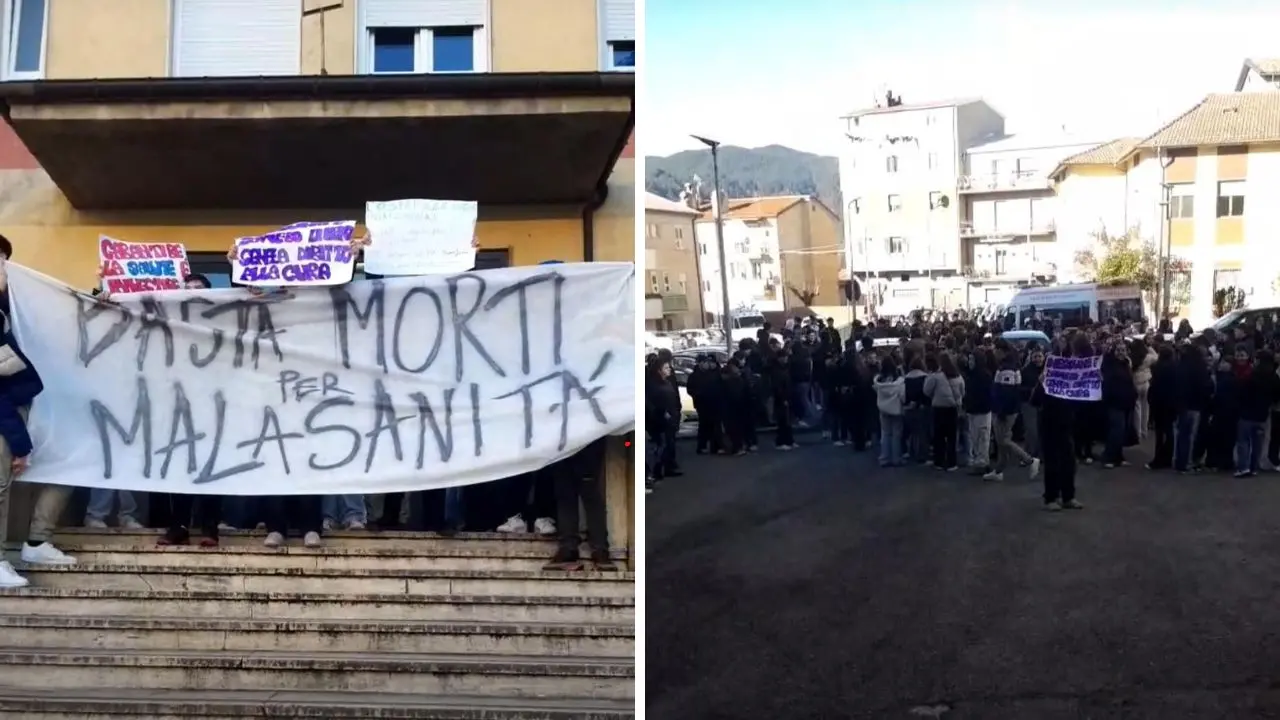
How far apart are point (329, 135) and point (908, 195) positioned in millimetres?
4653

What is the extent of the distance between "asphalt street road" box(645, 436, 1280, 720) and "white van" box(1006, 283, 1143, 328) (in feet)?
0.87

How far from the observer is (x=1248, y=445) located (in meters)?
1.81

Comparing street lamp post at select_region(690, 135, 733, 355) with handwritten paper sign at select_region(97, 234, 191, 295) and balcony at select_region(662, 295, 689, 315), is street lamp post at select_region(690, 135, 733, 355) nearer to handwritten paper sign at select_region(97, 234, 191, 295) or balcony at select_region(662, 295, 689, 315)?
balcony at select_region(662, 295, 689, 315)

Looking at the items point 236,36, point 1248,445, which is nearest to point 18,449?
point 236,36

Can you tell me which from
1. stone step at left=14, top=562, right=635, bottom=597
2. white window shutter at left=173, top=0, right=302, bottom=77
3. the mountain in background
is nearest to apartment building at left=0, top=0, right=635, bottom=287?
white window shutter at left=173, top=0, right=302, bottom=77

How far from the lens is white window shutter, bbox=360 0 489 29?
23.0ft

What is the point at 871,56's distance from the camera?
182 cm

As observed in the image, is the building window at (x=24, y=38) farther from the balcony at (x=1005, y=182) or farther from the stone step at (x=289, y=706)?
the balcony at (x=1005, y=182)

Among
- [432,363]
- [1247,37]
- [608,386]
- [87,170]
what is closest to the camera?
[1247,37]

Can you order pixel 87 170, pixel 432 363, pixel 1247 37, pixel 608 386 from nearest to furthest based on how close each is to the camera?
pixel 1247 37, pixel 608 386, pixel 432 363, pixel 87 170

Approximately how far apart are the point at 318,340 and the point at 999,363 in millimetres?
3485

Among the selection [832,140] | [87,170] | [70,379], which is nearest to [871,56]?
[832,140]

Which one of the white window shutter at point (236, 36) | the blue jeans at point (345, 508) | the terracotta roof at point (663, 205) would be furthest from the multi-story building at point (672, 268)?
the white window shutter at point (236, 36)

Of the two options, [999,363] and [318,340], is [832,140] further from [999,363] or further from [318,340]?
[318,340]
